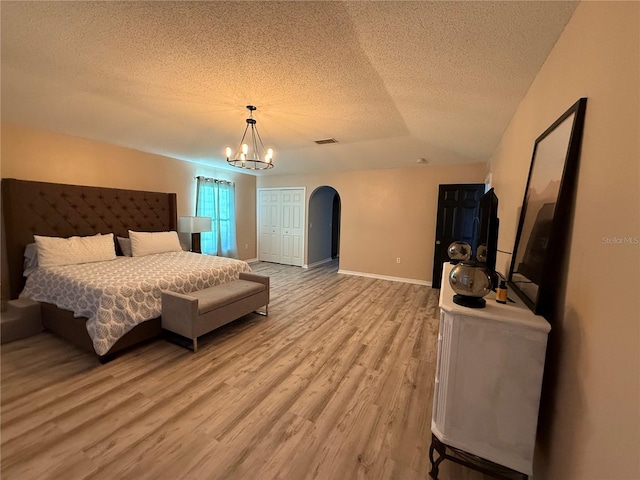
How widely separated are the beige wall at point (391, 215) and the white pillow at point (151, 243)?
3.19 metres

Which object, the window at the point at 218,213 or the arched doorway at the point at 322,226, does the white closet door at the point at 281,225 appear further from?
the window at the point at 218,213

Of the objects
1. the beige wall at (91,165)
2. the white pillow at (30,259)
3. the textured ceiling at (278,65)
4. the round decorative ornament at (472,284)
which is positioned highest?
the textured ceiling at (278,65)

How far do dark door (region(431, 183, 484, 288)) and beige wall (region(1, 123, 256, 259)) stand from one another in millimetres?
4586

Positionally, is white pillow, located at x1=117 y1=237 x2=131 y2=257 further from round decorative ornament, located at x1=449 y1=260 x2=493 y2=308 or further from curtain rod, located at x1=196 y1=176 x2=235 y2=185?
round decorative ornament, located at x1=449 y1=260 x2=493 y2=308

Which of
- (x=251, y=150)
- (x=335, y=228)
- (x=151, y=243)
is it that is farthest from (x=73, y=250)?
(x=335, y=228)

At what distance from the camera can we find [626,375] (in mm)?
715

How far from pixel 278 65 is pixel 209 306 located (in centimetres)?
221

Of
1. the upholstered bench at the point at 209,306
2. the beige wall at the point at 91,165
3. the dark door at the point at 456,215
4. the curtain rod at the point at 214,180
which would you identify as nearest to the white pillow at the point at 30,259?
the beige wall at the point at 91,165

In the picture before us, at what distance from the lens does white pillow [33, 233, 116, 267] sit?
2.95m

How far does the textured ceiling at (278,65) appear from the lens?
4.30 ft

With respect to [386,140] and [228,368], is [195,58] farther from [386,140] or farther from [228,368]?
[386,140]

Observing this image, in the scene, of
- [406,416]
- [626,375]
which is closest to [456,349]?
[626,375]

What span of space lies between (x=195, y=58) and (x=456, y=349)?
2379mm

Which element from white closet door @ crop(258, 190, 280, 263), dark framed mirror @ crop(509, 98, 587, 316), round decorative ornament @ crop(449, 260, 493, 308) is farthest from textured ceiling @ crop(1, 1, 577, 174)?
white closet door @ crop(258, 190, 280, 263)
